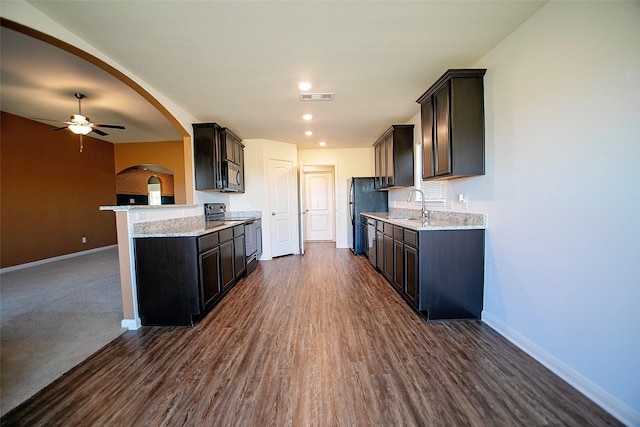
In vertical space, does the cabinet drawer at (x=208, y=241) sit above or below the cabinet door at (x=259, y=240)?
above

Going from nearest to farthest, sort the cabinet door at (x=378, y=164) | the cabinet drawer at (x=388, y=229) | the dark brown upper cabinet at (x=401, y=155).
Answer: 1. the cabinet drawer at (x=388, y=229)
2. the dark brown upper cabinet at (x=401, y=155)
3. the cabinet door at (x=378, y=164)

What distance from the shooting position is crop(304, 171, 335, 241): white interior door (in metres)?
7.46

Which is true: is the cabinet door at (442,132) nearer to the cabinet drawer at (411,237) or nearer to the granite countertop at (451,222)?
the granite countertop at (451,222)

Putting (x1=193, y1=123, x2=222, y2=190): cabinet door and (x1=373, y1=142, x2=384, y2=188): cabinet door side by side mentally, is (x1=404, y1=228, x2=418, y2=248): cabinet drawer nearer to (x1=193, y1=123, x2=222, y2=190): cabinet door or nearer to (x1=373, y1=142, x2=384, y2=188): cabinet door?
(x1=373, y1=142, x2=384, y2=188): cabinet door

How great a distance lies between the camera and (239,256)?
3764mm

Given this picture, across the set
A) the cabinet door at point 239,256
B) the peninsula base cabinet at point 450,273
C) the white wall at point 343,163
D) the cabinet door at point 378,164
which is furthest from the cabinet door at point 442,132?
the white wall at point 343,163

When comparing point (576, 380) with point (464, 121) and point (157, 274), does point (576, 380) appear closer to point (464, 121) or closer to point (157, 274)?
point (464, 121)

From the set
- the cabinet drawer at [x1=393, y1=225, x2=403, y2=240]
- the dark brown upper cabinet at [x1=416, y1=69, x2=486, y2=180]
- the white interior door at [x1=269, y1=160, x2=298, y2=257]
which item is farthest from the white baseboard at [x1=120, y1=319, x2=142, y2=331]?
the dark brown upper cabinet at [x1=416, y1=69, x2=486, y2=180]

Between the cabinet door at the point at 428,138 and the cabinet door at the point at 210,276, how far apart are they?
2635 mm

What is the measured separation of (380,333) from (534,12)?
2762mm

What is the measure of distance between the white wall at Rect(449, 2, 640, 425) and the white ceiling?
1.48ft

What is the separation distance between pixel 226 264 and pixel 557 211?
333 cm

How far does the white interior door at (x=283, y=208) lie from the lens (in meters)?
5.33

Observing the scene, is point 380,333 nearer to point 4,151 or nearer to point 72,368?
point 72,368
